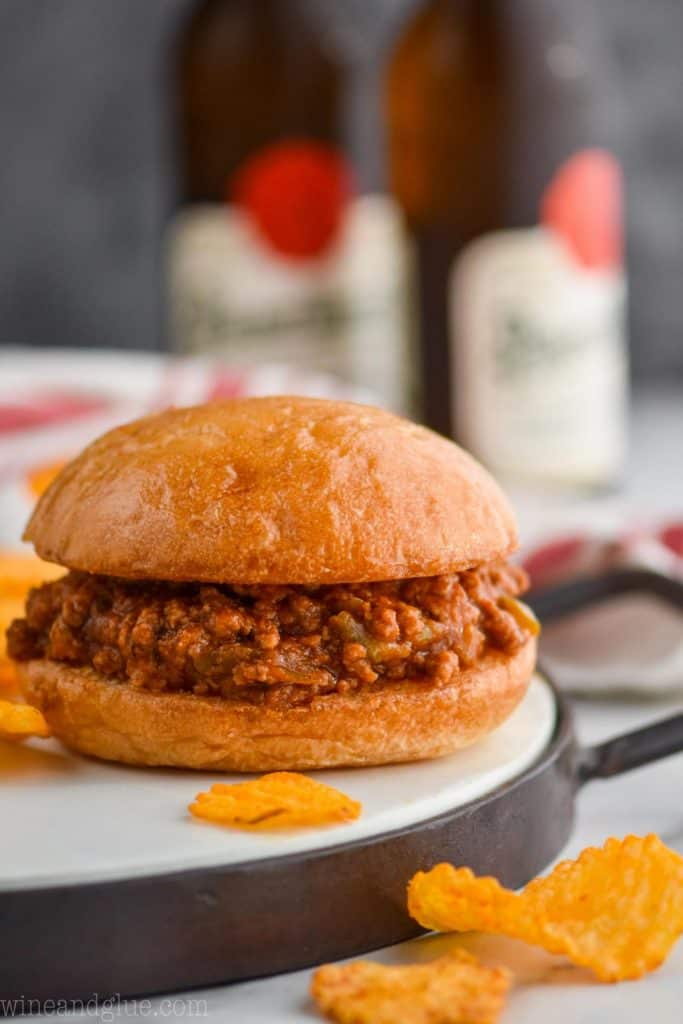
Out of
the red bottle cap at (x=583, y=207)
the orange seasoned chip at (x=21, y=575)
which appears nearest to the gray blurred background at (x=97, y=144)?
the red bottle cap at (x=583, y=207)

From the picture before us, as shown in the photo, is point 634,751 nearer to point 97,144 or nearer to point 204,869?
point 204,869

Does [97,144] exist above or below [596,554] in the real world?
above

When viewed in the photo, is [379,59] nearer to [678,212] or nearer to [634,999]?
[678,212]

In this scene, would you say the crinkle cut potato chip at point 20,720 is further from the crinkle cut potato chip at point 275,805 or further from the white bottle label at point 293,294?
the white bottle label at point 293,294

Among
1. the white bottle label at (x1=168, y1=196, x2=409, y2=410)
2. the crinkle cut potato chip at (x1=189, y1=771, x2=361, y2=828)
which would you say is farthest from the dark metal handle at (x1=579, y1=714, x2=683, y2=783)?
the white bottle label at (x1=168, y1=196, x2=409, y2=410)

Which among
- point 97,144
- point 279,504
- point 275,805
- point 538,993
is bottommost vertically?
point 538,993

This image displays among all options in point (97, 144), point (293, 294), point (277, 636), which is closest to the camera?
point (277, 636)

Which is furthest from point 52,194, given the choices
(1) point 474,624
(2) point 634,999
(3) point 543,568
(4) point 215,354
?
(2) point 634,999

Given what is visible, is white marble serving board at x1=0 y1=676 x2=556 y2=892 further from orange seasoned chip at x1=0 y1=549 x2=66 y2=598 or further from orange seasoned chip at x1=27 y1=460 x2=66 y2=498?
orange seasoned chip at x1=27 y1=460 x2=66 y2=498

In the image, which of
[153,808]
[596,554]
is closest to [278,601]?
[153,808]
